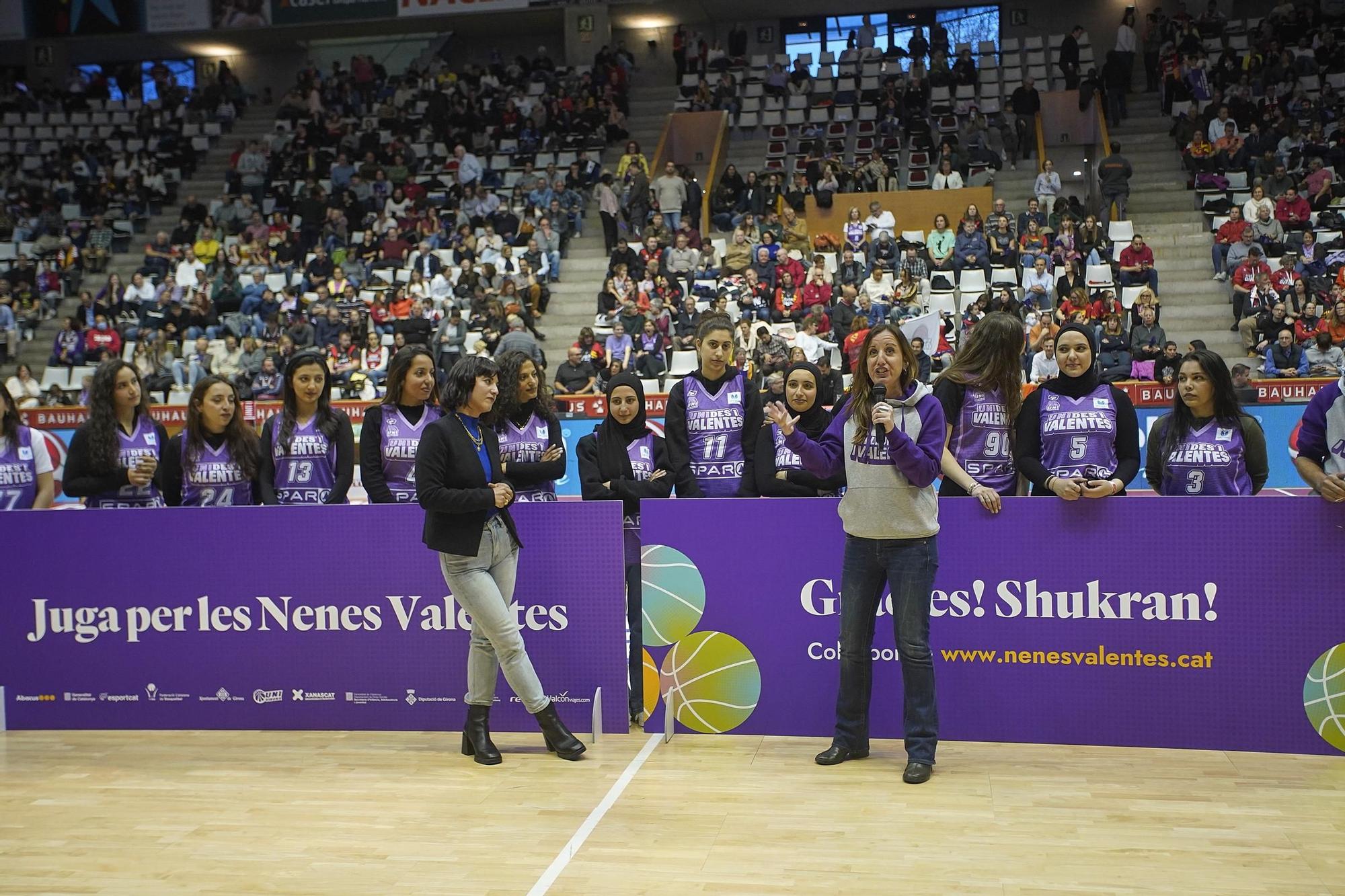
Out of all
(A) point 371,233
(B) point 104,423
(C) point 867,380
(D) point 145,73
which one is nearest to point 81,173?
(D) point 145,73

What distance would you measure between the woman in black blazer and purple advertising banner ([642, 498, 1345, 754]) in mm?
715

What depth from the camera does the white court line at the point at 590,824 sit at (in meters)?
4.01

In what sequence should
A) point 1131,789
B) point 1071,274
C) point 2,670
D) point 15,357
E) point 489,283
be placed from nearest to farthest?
point 1131,789 → point 2,670 → point 1071,274 → point 489,283 → point 15,357

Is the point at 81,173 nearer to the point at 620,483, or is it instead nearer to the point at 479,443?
the point at 620,483

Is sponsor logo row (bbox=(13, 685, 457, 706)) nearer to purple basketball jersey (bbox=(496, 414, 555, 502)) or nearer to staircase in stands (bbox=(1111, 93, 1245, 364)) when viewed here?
purple basketball jersey (bbox=(496, 414, 555, 502))

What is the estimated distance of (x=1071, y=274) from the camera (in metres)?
16.5

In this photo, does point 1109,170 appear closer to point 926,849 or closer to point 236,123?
point 926,849

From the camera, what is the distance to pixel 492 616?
17.3 feet

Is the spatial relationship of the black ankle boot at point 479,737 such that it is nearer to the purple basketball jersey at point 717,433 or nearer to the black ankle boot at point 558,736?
the black ankle boot at point 558,736

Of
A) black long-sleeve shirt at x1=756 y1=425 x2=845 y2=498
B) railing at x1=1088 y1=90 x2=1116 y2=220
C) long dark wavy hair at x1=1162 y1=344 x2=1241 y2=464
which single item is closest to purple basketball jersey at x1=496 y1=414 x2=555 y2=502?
black long-sleeve shirt at x1=756 y1=425 x2=845 y2=498

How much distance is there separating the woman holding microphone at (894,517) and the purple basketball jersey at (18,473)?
14.1ft

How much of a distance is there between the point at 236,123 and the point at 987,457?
86.0 ft

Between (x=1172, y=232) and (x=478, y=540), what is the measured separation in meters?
16.9

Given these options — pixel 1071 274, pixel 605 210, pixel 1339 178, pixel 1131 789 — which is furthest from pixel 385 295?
pixel 1131 789
